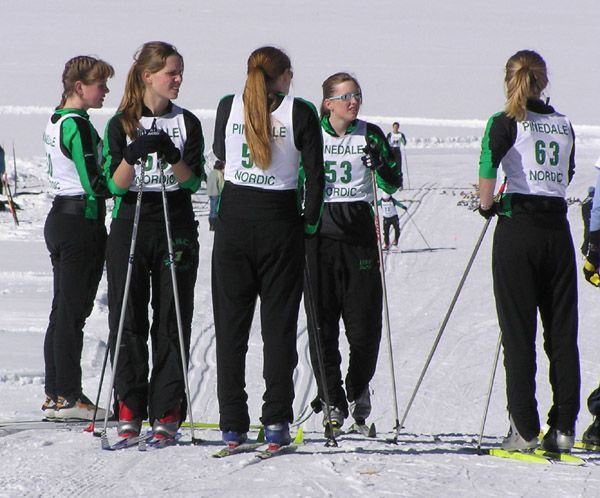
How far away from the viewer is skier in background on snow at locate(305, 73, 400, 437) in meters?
5.85

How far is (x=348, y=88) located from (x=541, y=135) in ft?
3.84

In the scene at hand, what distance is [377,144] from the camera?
19.1 ft

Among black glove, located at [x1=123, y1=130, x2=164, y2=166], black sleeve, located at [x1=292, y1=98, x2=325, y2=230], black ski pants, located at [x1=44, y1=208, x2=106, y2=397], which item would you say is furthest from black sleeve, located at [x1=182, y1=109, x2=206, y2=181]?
black ski pants, located at [x1=44, y1=208, x2=106, y2=397]

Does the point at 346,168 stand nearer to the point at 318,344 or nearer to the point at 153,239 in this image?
the point at 318,344

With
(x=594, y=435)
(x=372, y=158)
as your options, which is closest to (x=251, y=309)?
(x=372, y=158)

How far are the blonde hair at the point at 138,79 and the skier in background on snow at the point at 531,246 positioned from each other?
153cm

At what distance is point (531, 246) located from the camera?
197 inches

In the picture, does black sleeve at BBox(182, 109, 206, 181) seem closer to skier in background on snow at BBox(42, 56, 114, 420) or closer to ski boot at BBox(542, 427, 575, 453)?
skier in background on snow at BBox(42, 56, 114, 420)

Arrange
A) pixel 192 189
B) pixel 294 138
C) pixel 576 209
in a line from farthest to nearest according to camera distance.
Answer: pixel 576 209, pixel 192 189, pixel 294 138

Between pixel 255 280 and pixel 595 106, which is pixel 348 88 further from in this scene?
pixel 595 106

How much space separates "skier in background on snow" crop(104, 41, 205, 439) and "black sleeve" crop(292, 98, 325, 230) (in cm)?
56

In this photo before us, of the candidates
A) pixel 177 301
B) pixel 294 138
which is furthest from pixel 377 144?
pixel 177 301

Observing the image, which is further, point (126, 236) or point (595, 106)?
point (595, 106)

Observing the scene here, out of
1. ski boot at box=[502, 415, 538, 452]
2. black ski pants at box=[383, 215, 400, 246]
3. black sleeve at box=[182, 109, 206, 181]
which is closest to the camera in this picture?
ski boot at box=[502, 415, 538, 452]
